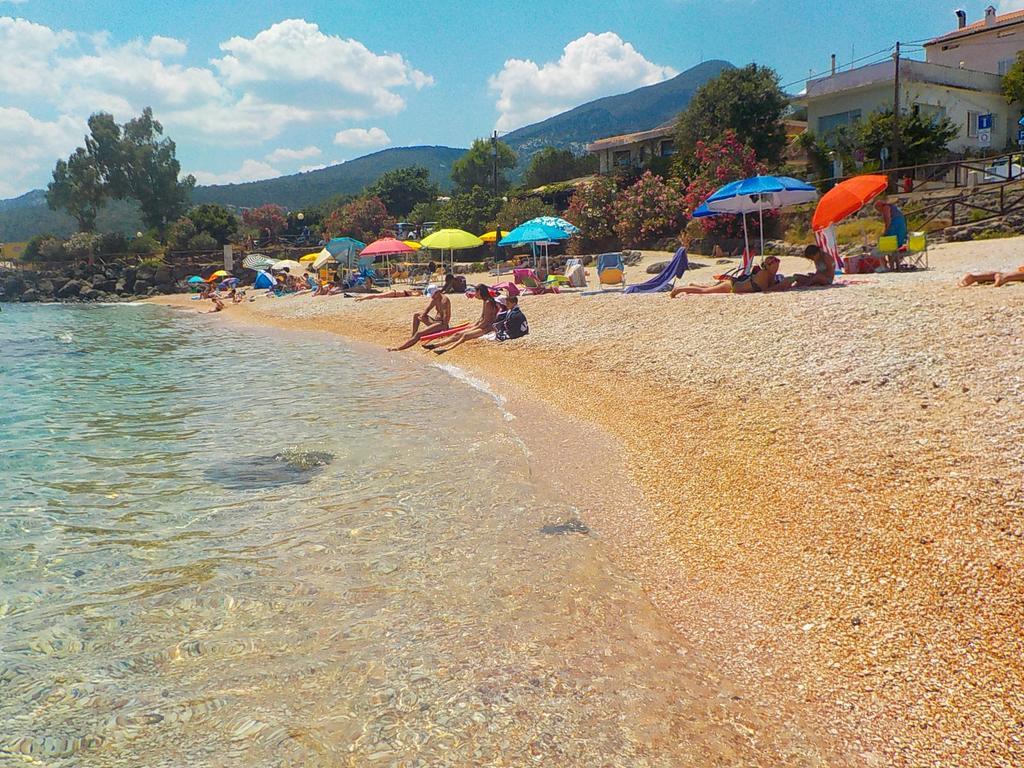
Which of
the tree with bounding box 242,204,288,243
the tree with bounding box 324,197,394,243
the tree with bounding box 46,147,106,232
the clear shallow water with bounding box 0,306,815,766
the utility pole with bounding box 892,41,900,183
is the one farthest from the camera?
the tree with bounding box 46,147,106,232

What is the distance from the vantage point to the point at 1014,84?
31.5 m

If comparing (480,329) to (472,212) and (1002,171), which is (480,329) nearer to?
(1002,171)

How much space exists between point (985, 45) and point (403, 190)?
155ft

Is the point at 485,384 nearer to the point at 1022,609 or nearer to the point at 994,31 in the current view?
the point at 1022,609

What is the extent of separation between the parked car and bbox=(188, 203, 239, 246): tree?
49.5 meters

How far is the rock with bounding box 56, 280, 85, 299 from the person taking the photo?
45.9 m

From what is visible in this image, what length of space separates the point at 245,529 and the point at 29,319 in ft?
110

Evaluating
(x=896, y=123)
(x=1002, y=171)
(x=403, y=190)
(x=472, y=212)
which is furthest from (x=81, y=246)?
(x=1002, y=171)

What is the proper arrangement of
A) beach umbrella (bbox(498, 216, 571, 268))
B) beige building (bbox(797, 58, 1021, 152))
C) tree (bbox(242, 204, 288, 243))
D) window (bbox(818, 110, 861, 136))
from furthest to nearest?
tree (bbox(242, 204, 288, 243)) → window (bbox(818, 110, 861, 136)) → beige building (bbox(797, 58, 1021, 152)) → beach umbrella (bbox(498, 216, 571, 268))

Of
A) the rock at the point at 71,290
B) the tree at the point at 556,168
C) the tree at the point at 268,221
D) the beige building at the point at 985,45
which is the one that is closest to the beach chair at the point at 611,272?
the beige building at the point at 985,45

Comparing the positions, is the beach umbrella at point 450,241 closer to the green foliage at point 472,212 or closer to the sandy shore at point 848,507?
the sandy shore at point 848,507

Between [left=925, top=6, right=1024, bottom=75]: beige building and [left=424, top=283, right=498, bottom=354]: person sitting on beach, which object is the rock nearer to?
[left=424, top=283, right=498, bottom=354]: person sitting on beach

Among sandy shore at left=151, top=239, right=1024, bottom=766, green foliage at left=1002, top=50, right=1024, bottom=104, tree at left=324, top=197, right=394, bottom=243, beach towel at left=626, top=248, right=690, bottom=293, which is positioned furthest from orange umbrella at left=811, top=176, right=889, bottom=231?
tree at left=324, top=197, right=394, bottom=243

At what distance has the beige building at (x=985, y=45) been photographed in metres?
35.7
